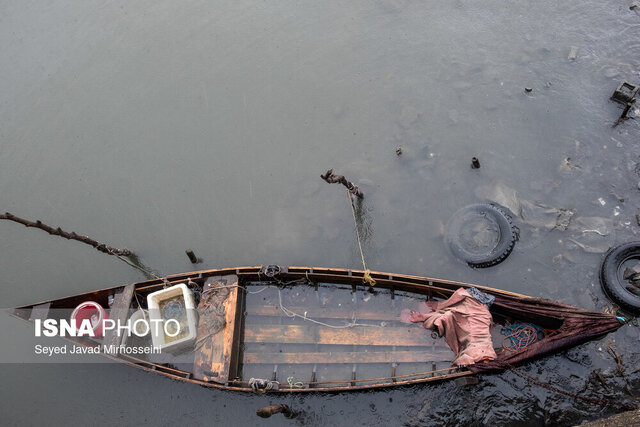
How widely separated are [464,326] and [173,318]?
6028 mm

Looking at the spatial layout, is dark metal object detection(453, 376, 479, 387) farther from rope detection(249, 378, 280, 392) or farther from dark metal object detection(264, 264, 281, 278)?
dark metal object detection(264, 264, 281, 278)

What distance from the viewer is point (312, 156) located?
37.6 feet

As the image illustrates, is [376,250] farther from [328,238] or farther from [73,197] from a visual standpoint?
[73,197]

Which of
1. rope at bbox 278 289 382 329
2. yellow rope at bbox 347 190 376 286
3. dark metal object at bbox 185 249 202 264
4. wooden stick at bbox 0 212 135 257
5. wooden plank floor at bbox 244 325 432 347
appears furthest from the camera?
dark metal object at bbox 185 249 202 264

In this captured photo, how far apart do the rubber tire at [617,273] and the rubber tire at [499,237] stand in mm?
1831

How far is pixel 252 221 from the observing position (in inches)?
432

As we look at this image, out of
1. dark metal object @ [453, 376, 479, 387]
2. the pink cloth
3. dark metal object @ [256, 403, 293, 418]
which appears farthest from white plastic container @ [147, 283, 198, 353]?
dark metal object @ [453, 376, 479, 387]

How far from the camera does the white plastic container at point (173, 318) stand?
28.4 ft

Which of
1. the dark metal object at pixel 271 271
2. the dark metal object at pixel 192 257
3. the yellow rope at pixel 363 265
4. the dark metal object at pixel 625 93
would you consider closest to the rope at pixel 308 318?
the dark metal object at pixel 271 271

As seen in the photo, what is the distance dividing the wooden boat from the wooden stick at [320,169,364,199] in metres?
1.96

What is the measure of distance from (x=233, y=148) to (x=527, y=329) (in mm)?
8380

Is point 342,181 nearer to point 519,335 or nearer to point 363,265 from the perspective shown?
point 363,265

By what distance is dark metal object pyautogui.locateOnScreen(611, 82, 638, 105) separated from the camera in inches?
412

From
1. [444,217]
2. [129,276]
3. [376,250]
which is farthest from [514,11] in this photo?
[129,276]
